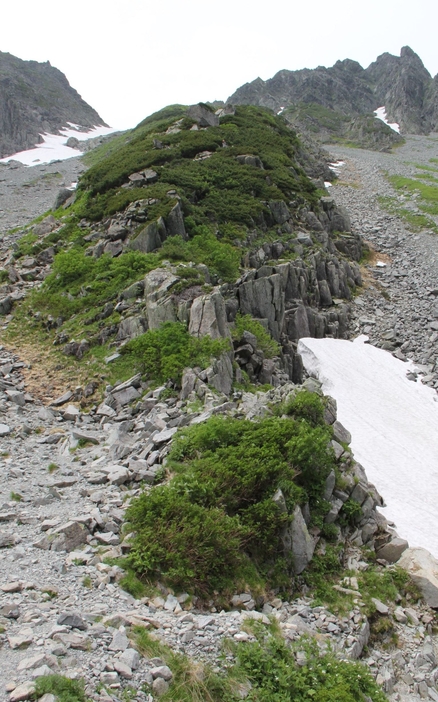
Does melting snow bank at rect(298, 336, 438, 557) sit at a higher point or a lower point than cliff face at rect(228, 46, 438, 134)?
lower

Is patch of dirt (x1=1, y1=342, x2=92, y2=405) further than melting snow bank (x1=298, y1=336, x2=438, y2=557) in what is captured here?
Yes

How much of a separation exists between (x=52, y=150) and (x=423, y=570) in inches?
3930

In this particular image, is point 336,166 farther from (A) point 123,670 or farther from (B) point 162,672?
(A) point 123,670

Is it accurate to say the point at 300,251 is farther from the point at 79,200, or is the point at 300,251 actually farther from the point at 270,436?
the point at 270,436

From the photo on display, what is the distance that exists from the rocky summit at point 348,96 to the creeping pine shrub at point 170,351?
113 m

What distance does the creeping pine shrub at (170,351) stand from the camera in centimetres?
1658

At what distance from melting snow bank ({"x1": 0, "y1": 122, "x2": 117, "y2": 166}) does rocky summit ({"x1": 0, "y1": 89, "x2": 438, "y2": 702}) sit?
63.9 meters

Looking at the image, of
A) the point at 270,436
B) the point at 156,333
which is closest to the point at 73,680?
the point at 270,436

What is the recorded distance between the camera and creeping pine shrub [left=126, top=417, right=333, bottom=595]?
9.27 m

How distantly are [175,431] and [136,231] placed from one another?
15.5 metres

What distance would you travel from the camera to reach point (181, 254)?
24.0 m

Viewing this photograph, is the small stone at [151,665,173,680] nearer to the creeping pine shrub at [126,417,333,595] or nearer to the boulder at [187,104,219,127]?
the creeping pine shrub at [126,417,333,595]

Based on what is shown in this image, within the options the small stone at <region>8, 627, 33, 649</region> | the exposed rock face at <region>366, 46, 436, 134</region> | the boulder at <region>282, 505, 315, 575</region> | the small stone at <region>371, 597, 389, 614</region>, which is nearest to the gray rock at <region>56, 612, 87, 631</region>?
the small stone at <region>8, 627, 33, 649</region>

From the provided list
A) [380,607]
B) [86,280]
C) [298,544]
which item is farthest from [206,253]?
[380,607]
